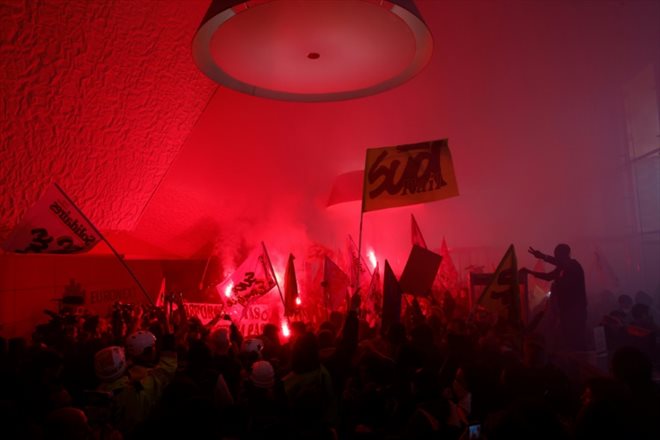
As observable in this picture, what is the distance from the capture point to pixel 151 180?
1052cm

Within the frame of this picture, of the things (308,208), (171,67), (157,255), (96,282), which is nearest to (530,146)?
(308,208)

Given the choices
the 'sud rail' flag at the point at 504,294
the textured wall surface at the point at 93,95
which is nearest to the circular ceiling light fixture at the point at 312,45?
the 'sud rail' flag at the point at 504,294

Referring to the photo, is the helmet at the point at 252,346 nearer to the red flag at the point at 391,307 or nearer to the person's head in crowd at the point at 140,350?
the person's head in crowd at the point at 140,350

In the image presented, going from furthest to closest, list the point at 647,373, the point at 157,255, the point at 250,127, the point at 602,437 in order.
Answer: the point at 157,255 < the point at 250,127 < the point at 647,373 < the point at 602,437

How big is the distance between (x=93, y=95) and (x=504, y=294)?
6.83 metres

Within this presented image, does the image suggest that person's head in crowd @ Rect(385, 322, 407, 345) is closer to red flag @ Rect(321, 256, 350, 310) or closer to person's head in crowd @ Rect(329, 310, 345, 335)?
person's head in crowd @ Rect(329, 310, 345, 335)

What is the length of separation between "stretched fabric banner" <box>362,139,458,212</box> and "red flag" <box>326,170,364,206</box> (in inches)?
288

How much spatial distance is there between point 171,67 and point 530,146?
30.8 ft

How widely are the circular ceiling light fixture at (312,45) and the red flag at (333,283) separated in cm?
356

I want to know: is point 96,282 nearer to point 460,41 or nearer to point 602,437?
point 460,41

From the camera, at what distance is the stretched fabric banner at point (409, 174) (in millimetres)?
5332

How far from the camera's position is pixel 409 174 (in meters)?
5.42

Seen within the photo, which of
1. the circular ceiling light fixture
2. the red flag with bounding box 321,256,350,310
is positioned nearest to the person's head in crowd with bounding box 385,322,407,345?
the circular ceiling light fixture

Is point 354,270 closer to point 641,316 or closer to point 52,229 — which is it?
point 641,316
